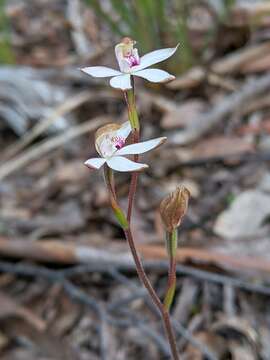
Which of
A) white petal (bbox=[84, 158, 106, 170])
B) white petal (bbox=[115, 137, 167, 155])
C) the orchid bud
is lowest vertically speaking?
the orchid bud

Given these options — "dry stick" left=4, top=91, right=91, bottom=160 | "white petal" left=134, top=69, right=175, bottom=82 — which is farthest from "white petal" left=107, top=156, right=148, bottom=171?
"dry stick" left=4, top=91, right=91, bottom=160

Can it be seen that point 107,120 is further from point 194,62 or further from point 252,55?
point 252,55

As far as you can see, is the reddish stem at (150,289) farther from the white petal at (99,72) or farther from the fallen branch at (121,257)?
the fallen branch at (121,257)

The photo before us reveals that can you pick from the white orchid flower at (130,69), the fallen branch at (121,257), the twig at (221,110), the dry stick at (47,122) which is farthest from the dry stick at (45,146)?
the white orchid flower at (130,69)

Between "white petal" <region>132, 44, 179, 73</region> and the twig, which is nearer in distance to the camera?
"white petal" <region>132, 44, 179, 73</region>

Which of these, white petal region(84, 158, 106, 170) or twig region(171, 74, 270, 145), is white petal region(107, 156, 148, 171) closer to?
white petal region(84, 158, 106, 170)

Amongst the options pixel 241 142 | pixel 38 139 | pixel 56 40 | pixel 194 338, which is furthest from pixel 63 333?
pixel 56 40

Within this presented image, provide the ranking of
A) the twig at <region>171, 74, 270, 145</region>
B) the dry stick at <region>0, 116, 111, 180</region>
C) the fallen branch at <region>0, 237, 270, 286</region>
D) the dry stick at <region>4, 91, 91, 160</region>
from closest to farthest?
the fallen branch at <region>0, 237, 270, 286</region>
the twig at <region>171, 74, 270, 145</region>
the dry stick at <region>0, 116, 111, 180</region>
the dry stick at <region>4, 91, 91, 160</region>

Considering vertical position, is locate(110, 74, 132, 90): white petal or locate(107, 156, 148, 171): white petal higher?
locate(110, 74, 132, 90): white petal
